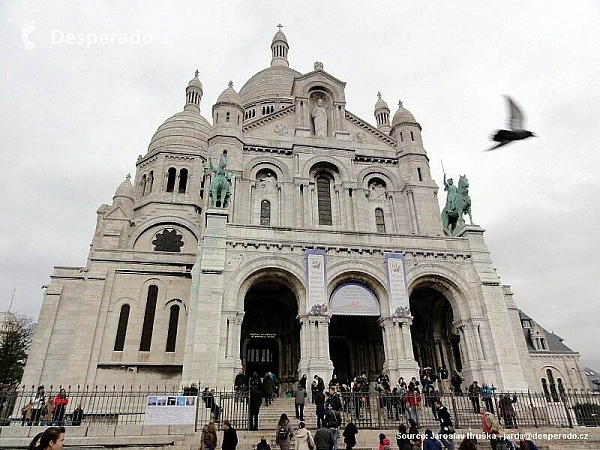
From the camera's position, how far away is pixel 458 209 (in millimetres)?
24125

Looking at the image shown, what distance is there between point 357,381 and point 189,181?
25.2 meters

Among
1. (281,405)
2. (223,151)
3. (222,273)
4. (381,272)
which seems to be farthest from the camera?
(223,151)

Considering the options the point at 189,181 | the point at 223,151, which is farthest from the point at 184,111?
the point at 223,151

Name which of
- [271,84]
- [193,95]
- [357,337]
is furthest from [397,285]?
[271,84]

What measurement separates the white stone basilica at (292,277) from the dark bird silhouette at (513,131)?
13177 millimetres

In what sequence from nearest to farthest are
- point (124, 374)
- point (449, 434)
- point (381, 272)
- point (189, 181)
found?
1. point (449, 434)
2. point (381, 272)
3. point (124, 374)
4. point (189, 181)

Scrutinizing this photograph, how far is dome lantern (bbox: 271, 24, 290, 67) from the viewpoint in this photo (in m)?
56.8

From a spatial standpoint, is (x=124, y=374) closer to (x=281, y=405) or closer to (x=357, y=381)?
(x=281, y=405)

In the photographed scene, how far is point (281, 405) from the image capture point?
16.3 metres

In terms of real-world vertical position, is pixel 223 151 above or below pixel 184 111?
below

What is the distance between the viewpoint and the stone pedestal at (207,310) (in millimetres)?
16844

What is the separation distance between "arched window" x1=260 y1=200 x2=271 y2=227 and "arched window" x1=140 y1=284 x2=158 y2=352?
787 centimetres

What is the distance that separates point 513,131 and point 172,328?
22.5 meters

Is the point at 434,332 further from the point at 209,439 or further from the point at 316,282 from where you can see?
the point at 209,439
